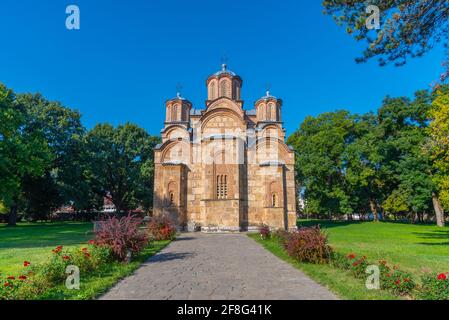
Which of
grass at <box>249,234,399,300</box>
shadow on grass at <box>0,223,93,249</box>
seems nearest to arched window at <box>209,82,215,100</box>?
shadow on grass at <box>0,223,93,249</box>

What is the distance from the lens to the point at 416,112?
99.0 ft

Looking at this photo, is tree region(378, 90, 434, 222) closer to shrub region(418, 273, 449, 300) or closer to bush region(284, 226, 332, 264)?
bush region(284, 226, 332, 264)

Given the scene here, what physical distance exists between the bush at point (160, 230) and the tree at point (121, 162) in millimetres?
16916

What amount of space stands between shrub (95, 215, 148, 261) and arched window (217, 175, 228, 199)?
12.9 metres

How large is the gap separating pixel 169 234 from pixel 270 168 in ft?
34.0

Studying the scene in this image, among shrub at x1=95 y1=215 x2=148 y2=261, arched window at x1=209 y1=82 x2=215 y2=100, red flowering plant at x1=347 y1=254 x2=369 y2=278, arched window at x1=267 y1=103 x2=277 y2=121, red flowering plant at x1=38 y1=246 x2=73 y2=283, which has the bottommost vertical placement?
red flowering plant at x1=347 y1=254 x2=369 y2=278

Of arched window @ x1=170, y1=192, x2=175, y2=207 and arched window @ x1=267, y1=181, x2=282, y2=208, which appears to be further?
arched window @ x1=170, y1=192, x2=175, y2=207

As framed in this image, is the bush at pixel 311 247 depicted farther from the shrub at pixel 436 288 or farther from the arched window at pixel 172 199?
the arched window at pixel 172 199

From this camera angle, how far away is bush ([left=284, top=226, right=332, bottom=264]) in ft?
30.4

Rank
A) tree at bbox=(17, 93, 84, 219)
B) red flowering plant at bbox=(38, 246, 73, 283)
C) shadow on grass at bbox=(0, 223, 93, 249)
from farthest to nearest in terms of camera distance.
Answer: tree at bbox=(17, 93, 84, 219) → shadow on grass at bbox=(0, 223, 93, 249) → red flowering plant at bbox=(38, 246, 73, 283)

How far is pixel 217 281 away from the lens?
6840mm

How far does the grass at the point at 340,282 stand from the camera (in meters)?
5.57
